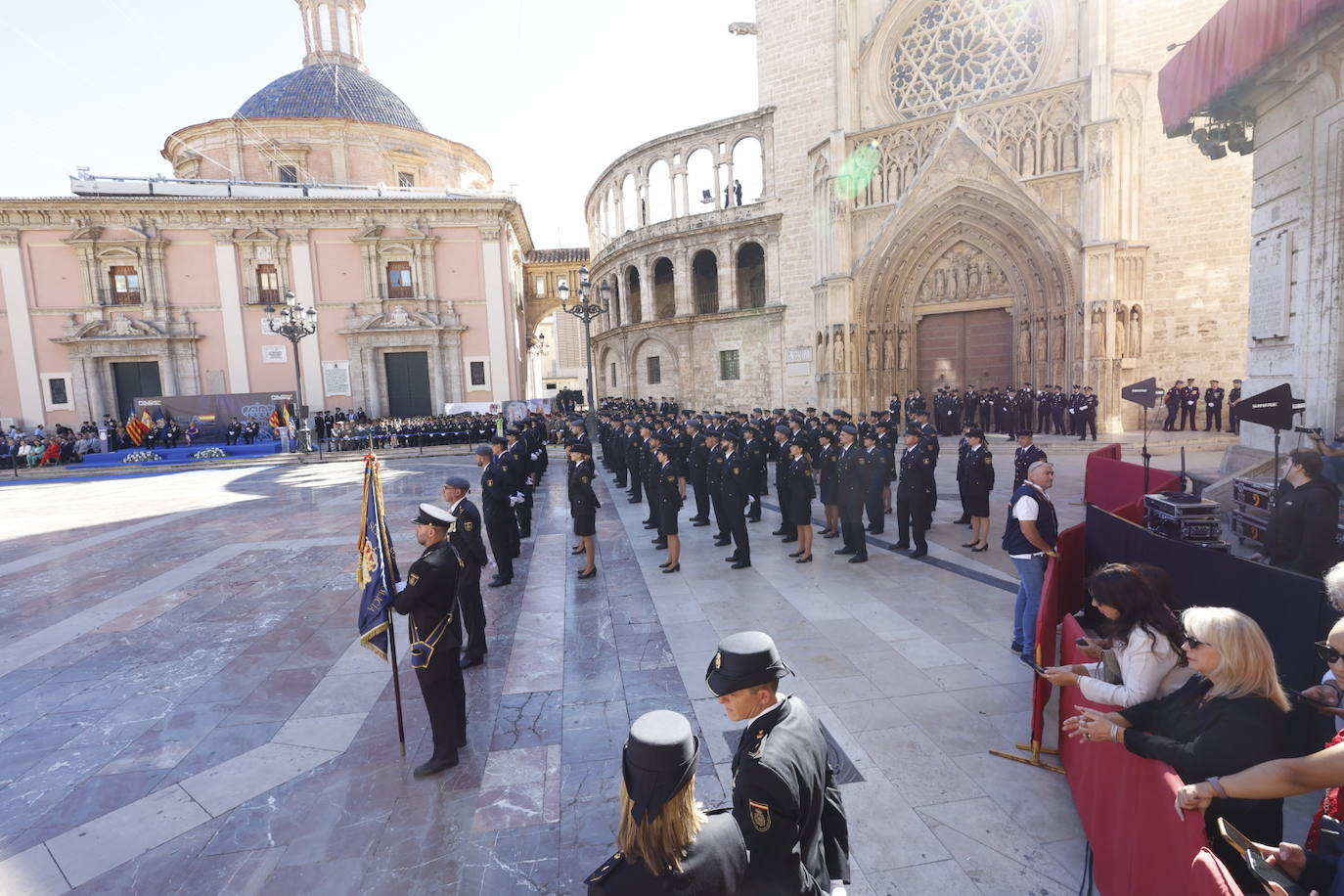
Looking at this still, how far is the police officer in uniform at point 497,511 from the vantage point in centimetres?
795

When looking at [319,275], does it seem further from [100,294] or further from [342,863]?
[342,863]

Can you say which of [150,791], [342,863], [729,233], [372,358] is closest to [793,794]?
[342,863]

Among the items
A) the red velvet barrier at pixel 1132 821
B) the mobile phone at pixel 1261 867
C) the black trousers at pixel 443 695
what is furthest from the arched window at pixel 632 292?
the mobile phone at pixel 1261 867

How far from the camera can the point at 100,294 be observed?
2736 cm

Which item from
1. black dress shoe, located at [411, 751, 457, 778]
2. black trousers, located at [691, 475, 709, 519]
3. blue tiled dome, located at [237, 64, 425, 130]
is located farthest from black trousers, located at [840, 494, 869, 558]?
blue tiled dome, located at [237, 64, 425, 130]

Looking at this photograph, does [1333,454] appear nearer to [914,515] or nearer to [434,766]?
[914,515]

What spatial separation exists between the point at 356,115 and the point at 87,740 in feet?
117

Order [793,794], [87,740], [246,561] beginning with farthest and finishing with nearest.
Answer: [246,561], [87,740], [793,794]

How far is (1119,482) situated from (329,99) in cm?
3822

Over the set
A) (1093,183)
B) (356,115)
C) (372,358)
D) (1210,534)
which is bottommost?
(1210,534)

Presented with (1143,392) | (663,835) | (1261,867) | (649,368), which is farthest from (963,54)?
(663,835)

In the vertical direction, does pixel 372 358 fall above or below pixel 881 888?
above

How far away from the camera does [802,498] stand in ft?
28.4

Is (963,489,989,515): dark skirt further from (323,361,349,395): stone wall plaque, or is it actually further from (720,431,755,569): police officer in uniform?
(323,361,349,395): stone wall plaque
